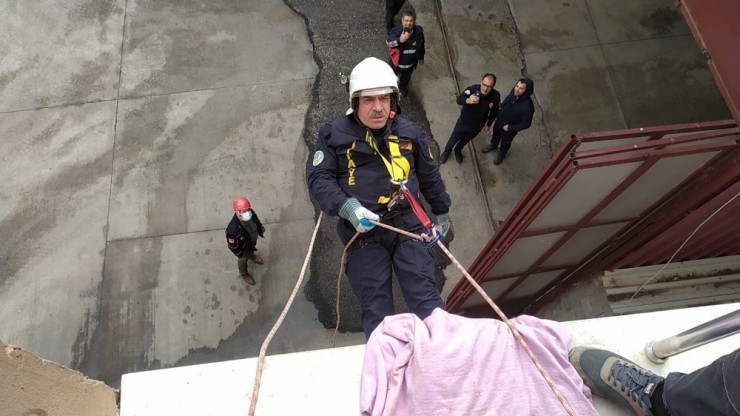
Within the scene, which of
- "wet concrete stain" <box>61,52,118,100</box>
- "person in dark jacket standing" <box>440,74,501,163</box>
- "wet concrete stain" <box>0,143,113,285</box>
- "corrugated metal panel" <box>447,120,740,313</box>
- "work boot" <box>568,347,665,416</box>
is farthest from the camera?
"wet concrete stain" <box>61,52,118,100</box>

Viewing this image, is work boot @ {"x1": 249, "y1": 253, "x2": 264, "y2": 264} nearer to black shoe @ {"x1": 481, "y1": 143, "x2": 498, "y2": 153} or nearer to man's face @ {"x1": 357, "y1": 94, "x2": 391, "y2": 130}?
man's face @ {"x1": 357, "y1": 94, "x2": 391, "y2": 130}

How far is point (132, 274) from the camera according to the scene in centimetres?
546

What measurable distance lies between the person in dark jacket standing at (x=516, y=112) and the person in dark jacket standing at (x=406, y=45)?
1.27 m

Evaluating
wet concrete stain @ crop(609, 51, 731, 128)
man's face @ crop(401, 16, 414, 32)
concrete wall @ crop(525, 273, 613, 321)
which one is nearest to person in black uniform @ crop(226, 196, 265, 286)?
man's face @ crop(401, 16, 414, 32)

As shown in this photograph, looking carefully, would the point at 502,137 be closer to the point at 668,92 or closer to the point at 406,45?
the point at 406,45

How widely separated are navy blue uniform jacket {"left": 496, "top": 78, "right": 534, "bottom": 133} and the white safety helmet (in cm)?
227

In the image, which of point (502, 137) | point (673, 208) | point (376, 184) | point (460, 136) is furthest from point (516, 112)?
point (376, 184)

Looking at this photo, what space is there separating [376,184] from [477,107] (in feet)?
7.29

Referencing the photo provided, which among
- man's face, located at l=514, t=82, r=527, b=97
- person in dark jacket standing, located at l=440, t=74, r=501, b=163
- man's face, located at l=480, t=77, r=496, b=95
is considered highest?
man's face, located at l=514, t=82, r=527, b=97

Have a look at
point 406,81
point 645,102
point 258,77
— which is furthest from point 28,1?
point 645,102

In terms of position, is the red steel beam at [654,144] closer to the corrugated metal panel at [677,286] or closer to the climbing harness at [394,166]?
the climbing harness at [394,166]

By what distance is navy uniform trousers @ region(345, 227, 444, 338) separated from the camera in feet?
12.0

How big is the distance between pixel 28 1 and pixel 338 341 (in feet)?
22.0

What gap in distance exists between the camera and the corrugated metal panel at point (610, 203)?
3.54 meters
